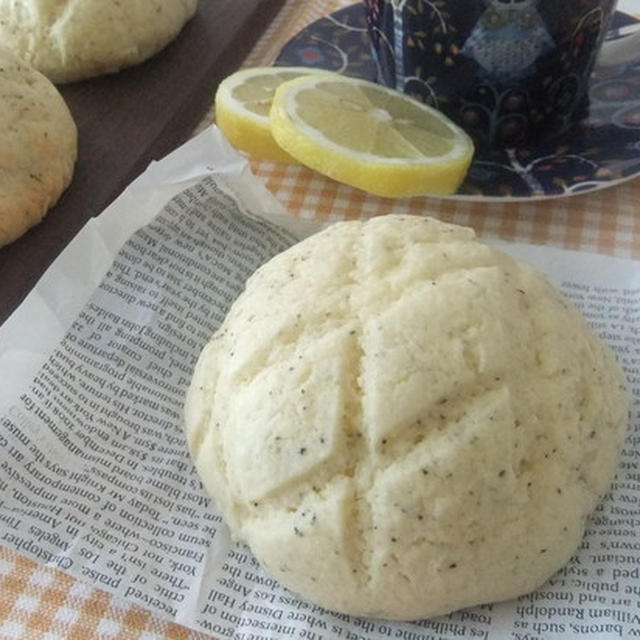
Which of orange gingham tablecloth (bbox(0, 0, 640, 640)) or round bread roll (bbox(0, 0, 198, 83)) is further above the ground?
round bread roll (bbox(0, 0, 198, 83))

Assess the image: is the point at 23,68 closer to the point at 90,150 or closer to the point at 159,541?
the point at 90,150

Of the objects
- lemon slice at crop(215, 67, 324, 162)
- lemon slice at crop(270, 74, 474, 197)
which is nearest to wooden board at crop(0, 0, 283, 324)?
lemon slice at crop(215, 67, 324, 162)

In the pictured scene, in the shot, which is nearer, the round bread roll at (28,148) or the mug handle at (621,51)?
the round bread roll at (28,148)

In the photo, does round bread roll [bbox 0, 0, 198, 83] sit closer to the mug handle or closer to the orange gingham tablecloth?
the orange gingham tablecloth

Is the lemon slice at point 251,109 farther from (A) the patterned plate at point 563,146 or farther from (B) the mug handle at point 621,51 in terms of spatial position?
(B) the mug handle at point 621,51

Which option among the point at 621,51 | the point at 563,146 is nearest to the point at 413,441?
the point at 563,146

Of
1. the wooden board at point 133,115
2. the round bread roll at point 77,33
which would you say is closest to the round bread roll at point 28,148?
the wooden board at point 133,115
